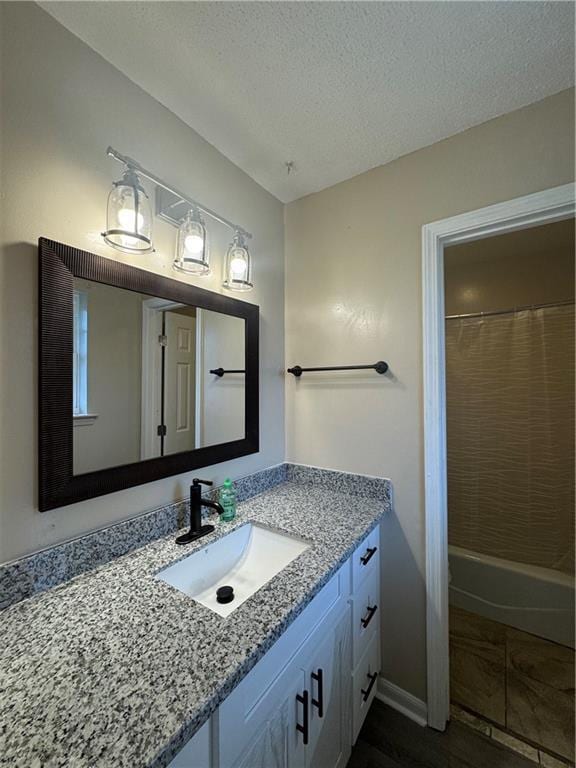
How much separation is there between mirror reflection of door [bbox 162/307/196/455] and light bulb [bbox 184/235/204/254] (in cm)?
21

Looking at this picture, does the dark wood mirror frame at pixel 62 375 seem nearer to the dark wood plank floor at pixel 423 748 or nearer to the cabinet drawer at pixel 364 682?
the cabinet drawer at pixel 364 682

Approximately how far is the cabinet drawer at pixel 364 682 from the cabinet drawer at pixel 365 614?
4cm

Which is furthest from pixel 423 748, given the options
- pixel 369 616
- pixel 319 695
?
pixel 319 695

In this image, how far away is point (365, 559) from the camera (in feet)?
3.87

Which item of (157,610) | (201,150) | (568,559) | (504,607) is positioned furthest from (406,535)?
(201,150)

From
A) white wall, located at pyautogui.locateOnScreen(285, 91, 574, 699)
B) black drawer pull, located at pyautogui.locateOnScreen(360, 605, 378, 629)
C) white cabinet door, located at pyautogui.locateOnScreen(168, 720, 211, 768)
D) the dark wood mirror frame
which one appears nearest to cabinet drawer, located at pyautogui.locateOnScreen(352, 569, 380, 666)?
→ black drawer pull, located at pyautogui.locateOnScreen(360, 605, 378, 629)

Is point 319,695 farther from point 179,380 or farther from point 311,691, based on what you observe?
point 179,380

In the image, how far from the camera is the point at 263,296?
1.57 metres

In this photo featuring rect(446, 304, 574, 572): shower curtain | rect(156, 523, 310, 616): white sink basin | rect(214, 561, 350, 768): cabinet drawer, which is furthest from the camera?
rect(446, 304, 574, 572): shower curtain

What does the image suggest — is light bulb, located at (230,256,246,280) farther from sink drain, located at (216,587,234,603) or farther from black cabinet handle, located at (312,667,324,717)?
black cabinet handle, located at (312,667,324,717)

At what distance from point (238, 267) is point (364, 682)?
5.61 ft

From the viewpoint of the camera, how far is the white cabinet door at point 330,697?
860mm

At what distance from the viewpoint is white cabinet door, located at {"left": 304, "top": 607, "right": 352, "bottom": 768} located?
33.9 inches

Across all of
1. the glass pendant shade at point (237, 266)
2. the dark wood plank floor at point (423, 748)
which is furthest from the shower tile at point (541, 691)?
the glass pendant shade at point (237, 266)
